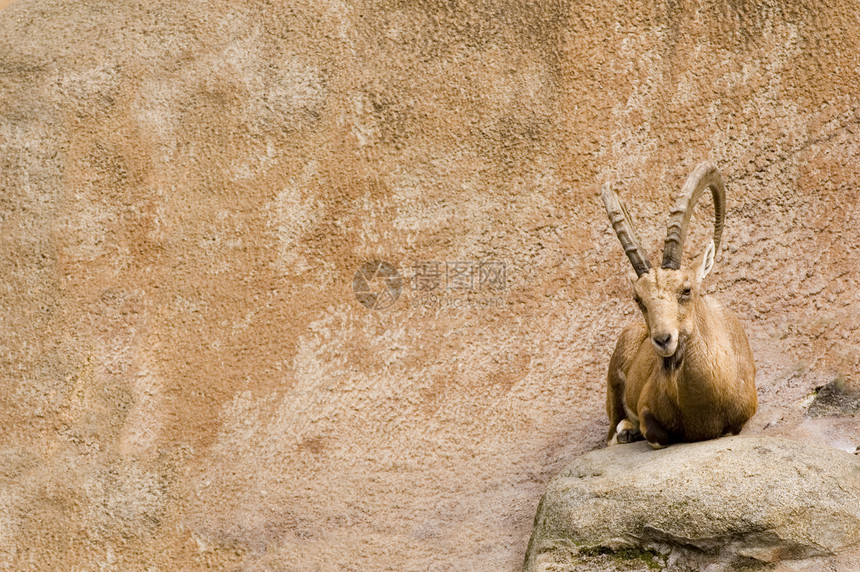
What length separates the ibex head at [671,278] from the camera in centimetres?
616

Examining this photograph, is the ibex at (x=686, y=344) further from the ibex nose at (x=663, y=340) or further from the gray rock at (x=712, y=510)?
the gray rock at (x=712, y=510)

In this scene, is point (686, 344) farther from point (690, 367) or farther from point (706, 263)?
point (706, 263)

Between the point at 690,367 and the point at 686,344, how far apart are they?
15 centimetres

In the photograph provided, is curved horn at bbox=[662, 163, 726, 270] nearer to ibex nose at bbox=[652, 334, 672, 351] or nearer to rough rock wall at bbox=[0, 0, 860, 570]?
ibex nose at bbox=[652, 334, 672, 351]

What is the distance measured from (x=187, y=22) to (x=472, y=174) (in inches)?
128

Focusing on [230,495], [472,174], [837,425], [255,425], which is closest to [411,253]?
[472,174]

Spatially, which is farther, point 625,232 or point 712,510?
point 625,232

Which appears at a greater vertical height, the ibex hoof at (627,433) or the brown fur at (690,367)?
the brown fur at (690,367)

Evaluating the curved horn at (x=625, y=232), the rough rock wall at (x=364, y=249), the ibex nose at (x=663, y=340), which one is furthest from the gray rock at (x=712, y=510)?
the rough rock wall at (x=364, y=249)

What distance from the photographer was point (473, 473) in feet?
27.8

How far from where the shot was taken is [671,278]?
6340 millimetres

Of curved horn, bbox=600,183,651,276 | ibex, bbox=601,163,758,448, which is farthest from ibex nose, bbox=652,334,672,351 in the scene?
curved horn, bbox=600,183,651,276

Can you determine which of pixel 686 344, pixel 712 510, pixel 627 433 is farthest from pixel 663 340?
pixel 627 433

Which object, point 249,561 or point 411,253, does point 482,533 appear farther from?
point 411,253
